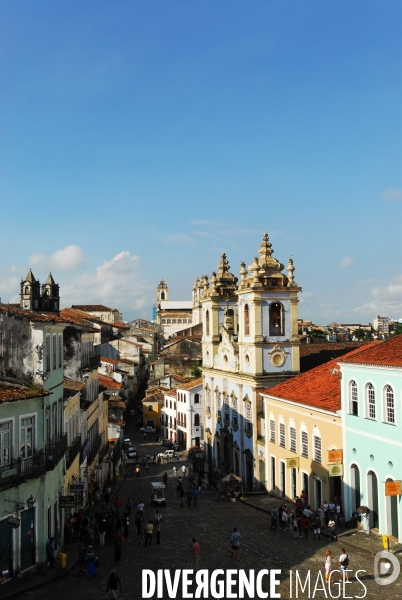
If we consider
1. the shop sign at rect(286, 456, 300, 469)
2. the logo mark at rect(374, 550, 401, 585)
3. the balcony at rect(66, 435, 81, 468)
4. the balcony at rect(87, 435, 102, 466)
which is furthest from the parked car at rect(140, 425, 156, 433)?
the logo mark at rect(374, 550, 401, 585)

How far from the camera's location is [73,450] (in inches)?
1273

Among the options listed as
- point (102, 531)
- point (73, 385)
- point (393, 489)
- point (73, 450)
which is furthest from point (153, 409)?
point (393, 489)

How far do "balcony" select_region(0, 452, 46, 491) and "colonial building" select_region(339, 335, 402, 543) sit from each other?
12.2 metres

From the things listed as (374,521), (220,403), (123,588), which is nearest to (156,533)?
(123,588)

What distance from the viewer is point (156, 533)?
89.8 ft

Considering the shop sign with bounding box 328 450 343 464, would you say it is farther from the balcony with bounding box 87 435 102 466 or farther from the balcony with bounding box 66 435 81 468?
the balcony with bounding box 87 435 102 466

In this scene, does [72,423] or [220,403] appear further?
[220,403]

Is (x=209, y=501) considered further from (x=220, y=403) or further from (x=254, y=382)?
(x=220, y=403)

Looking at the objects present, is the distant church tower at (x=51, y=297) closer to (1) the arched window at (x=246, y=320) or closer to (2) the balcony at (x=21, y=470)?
(1) the arched window at (x=246, y=320)

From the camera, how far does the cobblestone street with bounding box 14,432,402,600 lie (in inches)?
819

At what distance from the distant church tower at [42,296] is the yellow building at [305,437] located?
24873mm

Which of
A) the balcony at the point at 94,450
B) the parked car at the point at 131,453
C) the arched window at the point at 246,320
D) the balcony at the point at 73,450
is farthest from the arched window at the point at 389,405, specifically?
the parked car at the point at 131,453

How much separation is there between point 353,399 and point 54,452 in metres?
12.5

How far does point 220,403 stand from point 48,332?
30742 millimetres
